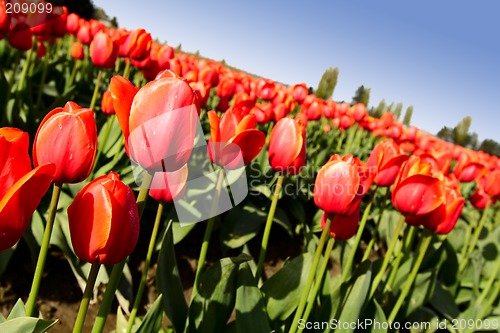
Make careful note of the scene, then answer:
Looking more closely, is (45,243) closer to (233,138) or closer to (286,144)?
(233,138)

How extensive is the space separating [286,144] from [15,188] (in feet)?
3.34

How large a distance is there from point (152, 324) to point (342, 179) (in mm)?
712

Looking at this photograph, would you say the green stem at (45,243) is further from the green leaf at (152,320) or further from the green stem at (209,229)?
the green stem at (209,229)

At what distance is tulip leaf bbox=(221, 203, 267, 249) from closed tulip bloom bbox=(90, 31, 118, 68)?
52.9 inches

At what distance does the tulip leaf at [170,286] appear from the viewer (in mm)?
1455

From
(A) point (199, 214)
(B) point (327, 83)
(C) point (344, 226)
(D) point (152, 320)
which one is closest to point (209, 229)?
(D) point (152, 320)

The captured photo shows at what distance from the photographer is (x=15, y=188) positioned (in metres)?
0.60

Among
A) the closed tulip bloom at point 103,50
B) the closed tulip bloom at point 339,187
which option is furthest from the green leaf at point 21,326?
the closed tulip bloom at point 103,50

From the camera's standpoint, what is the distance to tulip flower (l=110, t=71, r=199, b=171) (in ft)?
2.65

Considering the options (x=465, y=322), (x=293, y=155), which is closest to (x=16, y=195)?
(x=293, y=155)

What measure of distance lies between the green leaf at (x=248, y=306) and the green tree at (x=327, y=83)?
15.7m

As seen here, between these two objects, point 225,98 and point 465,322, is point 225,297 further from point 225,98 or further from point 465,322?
point 225,98

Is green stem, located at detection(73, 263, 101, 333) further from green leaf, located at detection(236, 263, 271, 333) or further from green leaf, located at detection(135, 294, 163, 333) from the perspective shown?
green leaf, located at detection(236, 263, 271, 333)

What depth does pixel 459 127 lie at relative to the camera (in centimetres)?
2872
